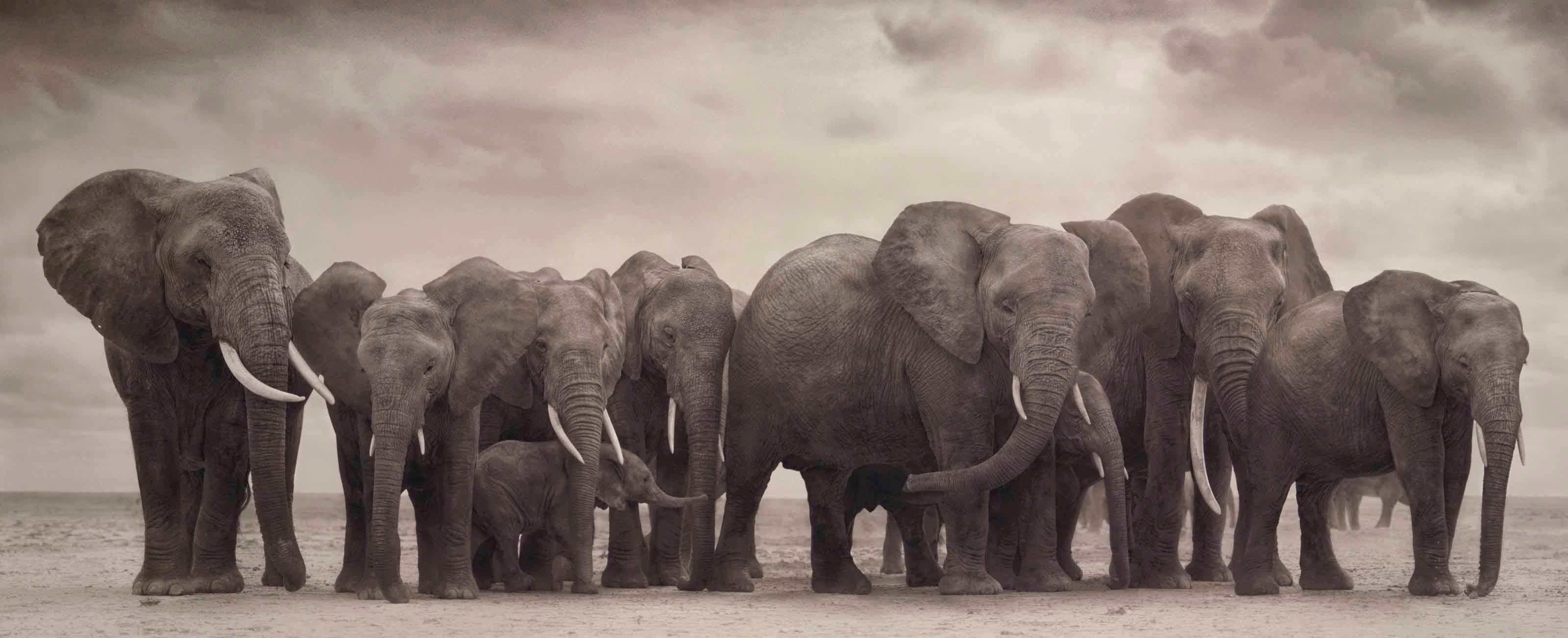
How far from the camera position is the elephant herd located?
42.8 ft

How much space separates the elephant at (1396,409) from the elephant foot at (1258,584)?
1 cm

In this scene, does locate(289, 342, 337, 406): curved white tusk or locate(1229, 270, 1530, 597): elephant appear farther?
locate(1229, 270, 1530, 597): elephant

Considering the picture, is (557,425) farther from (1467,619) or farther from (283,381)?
(1467,619)

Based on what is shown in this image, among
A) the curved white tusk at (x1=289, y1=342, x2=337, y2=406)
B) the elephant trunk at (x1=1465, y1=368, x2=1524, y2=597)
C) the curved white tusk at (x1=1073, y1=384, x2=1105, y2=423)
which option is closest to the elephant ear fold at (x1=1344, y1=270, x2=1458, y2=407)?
the elephant trunk at (x1=1465, y1=368, x2=1524, y2=597)

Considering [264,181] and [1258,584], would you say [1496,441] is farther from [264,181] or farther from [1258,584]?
[264,181]

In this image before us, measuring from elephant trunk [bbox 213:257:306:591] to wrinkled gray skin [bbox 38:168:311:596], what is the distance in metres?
0.01

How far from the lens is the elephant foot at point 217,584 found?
531 inches

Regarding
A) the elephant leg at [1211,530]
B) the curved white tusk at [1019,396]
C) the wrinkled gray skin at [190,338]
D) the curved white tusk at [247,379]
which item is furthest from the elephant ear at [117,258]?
the elephant leg at [1211,530]

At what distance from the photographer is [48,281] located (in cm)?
1354

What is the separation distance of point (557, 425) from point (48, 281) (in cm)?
404

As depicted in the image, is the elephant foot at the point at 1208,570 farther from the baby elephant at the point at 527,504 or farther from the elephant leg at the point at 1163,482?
the baby elephant at the point at 527,504

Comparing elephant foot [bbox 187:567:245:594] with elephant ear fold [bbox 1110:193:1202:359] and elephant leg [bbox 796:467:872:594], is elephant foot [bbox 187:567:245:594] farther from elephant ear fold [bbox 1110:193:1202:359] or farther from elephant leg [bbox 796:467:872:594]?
elephant ear fold [bbox 1110:193:1202:359]

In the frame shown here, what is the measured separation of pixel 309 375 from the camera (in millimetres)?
12797

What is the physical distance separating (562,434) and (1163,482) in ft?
17.0
